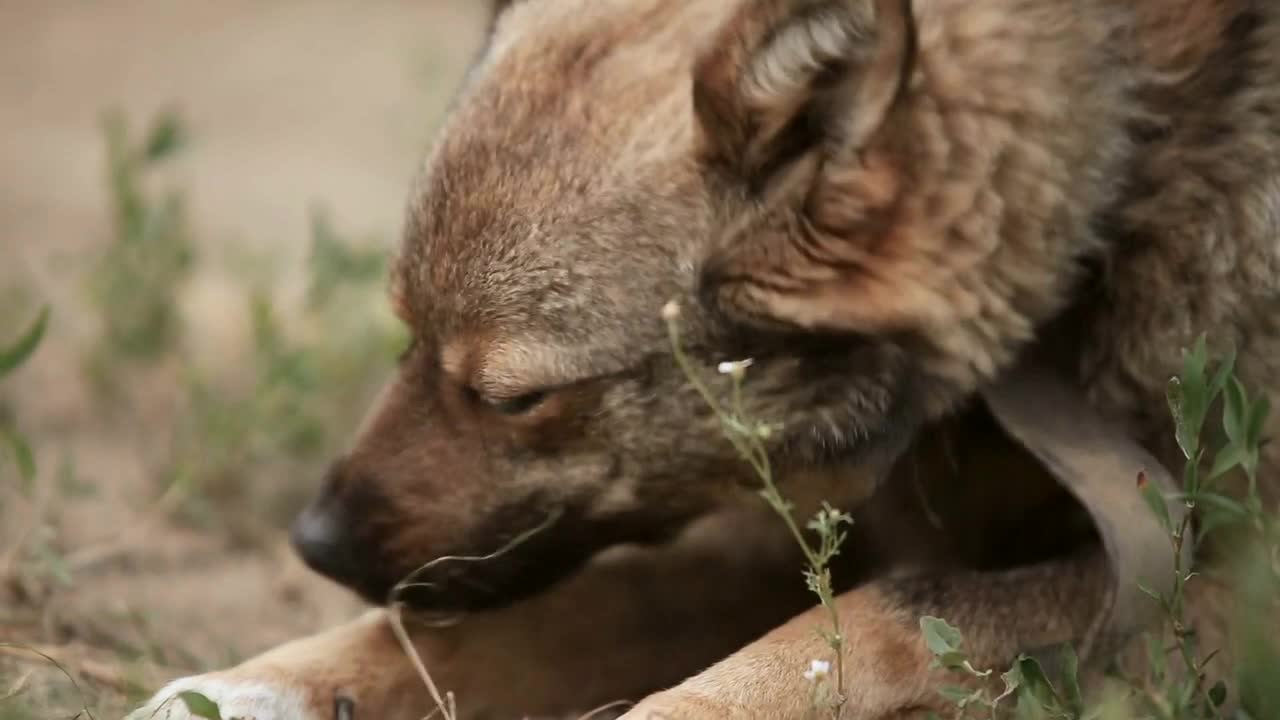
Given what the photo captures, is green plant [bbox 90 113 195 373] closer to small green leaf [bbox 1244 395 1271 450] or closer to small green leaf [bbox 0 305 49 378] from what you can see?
small green leaf [bbox 0 305 49 378]

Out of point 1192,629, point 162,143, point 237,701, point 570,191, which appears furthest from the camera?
point 162,143

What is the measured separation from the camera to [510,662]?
8.34ft

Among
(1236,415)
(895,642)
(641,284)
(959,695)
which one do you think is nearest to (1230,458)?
(1236,415)

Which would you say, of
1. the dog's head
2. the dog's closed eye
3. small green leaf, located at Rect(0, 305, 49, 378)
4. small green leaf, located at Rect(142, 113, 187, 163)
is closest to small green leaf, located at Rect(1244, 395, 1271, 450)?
the dog's head

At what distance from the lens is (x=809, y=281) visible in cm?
215

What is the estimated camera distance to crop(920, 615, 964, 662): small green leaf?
1919 mm

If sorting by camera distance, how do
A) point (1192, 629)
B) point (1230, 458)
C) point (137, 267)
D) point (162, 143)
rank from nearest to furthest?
point (1230, 458), point (1192, 629), point (162, 143), point (137, 267)

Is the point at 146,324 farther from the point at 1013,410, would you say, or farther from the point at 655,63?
the point at 1013,410

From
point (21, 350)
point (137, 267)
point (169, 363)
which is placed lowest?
point (169, 363)

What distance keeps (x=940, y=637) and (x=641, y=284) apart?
626 mm

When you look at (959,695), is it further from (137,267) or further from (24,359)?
(137,267)

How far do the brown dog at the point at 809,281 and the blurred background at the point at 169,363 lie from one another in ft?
1.68

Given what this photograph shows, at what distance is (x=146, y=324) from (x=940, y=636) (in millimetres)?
2619

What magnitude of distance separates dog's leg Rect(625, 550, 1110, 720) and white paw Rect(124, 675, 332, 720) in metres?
0.53
